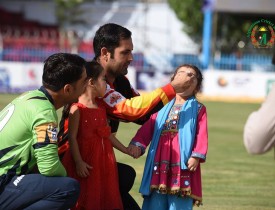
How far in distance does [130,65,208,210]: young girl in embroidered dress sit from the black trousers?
0.15 meters

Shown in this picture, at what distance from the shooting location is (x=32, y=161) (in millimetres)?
5426

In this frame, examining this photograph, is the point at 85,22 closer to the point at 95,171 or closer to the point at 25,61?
the point at 25,61

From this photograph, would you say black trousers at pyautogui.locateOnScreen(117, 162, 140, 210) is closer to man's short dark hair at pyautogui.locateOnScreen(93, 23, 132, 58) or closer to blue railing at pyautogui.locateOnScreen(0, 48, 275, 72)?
man's short dark hair at pyautogui.locateOnScreen(93, 23, 132, 58)

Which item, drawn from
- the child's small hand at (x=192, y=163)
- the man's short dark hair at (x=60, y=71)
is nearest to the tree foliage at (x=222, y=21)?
the child's small hand at (x=192, y=163)

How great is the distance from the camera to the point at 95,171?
5.90 metres

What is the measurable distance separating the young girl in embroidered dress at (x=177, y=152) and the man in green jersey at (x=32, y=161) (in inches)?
35.3

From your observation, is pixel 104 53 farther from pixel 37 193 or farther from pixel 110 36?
pixel 37 193

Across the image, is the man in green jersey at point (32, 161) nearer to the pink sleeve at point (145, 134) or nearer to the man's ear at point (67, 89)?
the man's ear at point (67, 89)

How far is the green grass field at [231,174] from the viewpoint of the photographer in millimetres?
8188

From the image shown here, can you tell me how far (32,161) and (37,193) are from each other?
0.79 ft

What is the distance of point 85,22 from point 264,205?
3163 centimetres

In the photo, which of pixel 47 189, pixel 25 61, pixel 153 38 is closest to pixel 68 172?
A: pixel 47 189

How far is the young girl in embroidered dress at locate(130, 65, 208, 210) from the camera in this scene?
19.7 feet

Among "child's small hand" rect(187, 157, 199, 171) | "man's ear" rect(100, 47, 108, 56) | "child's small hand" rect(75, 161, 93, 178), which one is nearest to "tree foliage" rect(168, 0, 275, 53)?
"man's ear" rect(100, 47, 108, 56)
